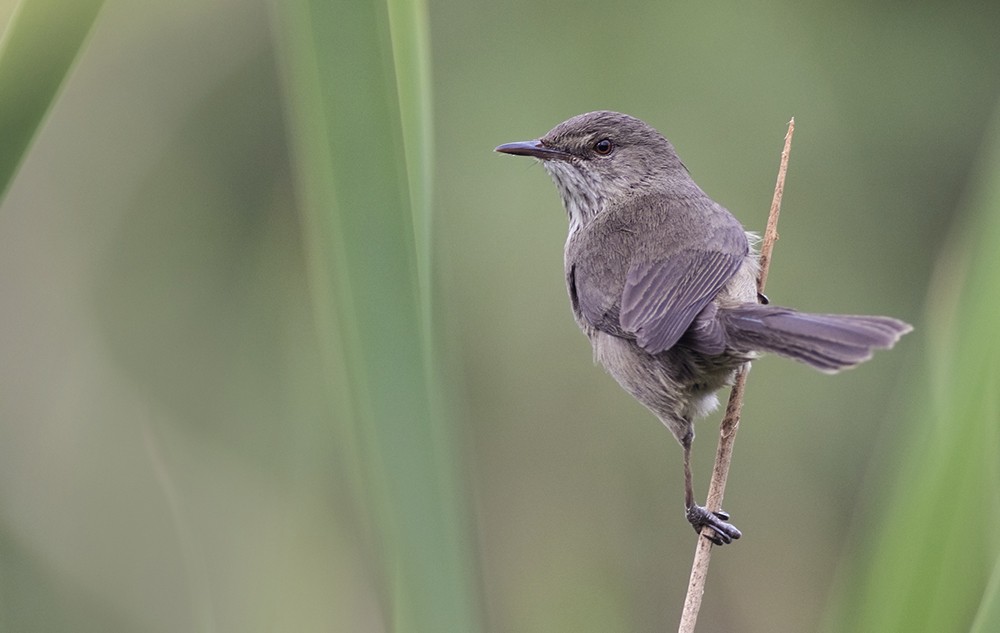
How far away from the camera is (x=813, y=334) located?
2.24 m

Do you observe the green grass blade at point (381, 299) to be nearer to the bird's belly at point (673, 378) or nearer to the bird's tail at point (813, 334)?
the bird's tail at point (813, 334)

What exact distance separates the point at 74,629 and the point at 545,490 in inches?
67.1

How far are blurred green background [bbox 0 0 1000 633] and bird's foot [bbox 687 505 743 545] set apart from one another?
328 millimetres

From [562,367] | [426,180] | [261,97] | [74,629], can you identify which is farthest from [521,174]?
[426,180]

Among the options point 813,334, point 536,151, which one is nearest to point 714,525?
point 813,334

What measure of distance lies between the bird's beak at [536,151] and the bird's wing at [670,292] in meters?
0.59

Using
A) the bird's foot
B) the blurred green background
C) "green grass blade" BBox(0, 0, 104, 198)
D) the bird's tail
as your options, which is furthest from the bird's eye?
"green grass blade" BBox(0, 0, 104, 198)

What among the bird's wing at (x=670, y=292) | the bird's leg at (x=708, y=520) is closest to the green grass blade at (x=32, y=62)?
the bird's leg at (x=708, y=520)

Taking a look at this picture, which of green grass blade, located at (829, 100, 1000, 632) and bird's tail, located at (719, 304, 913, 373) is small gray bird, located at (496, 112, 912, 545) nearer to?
bird's tail, located at (719, 304, 913, 373)

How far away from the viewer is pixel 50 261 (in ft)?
12.1

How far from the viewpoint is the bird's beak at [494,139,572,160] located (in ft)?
10.8

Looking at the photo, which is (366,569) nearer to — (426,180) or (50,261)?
(50,261)

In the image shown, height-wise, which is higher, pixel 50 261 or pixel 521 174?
pixel 521 174

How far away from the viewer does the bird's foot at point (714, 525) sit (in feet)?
7.39
